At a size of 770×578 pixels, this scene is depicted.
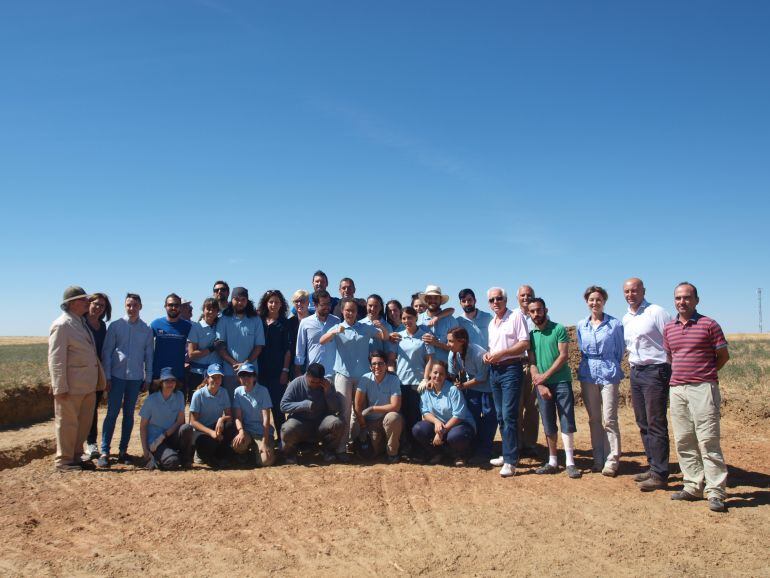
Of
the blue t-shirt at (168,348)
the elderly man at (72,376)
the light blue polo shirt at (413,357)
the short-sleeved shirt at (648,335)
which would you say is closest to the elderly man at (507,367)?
the light blue polo shirt at (413,357)

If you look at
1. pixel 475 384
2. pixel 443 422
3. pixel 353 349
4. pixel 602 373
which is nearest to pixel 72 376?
pixel 353 349

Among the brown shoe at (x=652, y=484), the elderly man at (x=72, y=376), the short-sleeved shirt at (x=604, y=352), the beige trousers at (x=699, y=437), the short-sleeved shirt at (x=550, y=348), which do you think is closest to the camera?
the beige trousers at (x=699, y=437)

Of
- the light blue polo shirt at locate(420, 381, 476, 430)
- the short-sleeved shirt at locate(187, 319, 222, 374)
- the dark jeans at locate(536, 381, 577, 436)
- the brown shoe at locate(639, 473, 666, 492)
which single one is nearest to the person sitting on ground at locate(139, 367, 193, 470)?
→ the short-sleeved shirt at locate(187, 319, 222, 374)

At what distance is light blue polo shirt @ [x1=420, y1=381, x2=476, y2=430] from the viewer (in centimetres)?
710

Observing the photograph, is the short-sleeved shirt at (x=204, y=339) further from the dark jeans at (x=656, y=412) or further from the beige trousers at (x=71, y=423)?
the dark jeans at (x=656, y=412)

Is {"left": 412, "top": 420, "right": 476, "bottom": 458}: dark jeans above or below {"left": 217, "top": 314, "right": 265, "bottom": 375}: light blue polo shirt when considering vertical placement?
below

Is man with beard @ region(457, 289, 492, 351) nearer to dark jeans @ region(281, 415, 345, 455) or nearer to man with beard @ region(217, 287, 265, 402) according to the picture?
dark jeans @ region(281, 415, 345, 455)

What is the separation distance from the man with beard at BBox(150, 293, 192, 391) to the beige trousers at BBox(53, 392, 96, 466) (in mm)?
872

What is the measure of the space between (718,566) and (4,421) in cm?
1649

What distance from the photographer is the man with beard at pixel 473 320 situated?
24.7 ft

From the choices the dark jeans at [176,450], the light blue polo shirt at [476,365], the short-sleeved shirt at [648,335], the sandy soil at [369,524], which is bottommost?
the sandy soil at [369,524]

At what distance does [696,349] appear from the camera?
5.47 meters

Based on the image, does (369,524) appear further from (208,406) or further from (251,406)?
(208,406)

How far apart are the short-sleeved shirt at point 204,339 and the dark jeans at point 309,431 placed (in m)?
1.39
